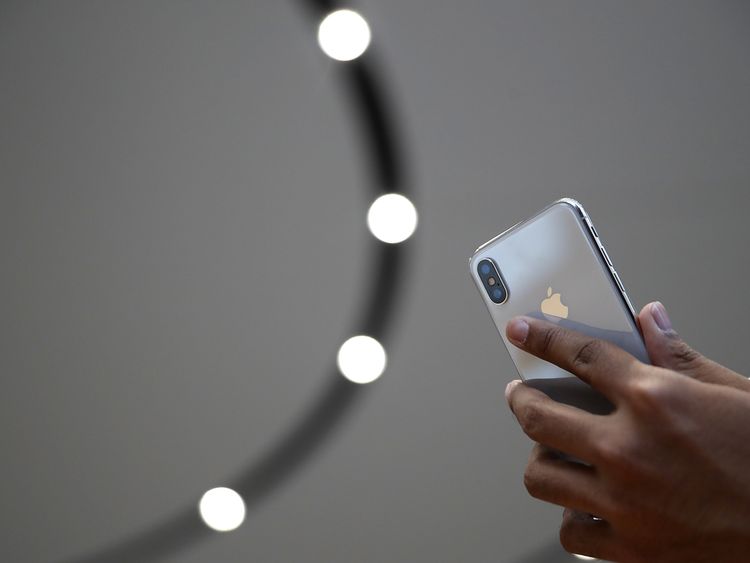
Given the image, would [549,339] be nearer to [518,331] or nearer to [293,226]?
[518,331]

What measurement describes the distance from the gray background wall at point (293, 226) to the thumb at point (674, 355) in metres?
0.35

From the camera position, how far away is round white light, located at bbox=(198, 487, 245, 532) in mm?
702

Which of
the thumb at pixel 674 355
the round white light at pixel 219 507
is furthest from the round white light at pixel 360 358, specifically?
the thumb at pixel 674 355

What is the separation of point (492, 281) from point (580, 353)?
0.12 meters

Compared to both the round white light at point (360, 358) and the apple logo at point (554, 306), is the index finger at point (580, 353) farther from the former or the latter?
the round white light at point (360, 358)

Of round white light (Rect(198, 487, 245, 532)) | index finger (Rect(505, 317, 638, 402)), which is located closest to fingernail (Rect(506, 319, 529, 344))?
index finger (Rect(505, 317, 638, 402))

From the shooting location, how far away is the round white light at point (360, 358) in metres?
0.69

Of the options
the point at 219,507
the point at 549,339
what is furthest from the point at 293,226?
the point at 549,339

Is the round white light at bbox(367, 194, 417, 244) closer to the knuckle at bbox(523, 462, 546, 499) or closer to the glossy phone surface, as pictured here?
the glossy phone surface

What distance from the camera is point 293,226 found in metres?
0.67

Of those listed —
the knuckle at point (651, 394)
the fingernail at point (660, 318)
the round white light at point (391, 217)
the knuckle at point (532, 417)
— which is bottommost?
the knuckle at point (651, 394)

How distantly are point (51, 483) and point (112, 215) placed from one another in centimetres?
27

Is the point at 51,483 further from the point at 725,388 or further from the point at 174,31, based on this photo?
the point at 725,388

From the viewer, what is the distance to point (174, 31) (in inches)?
25.1
